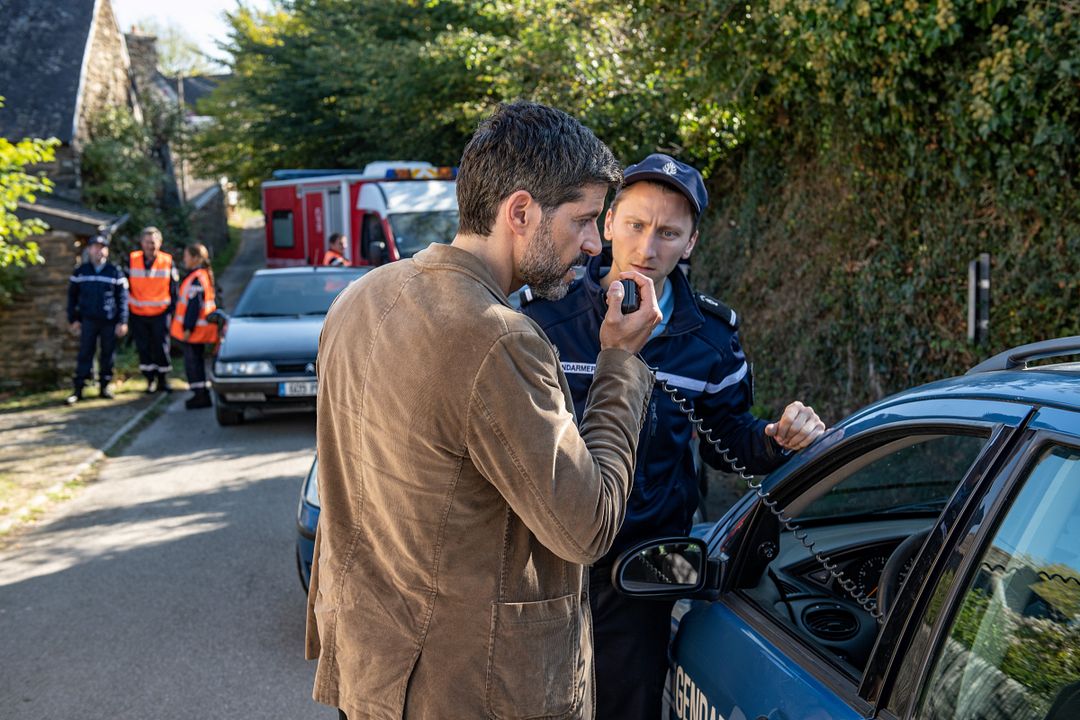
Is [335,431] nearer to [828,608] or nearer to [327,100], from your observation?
[828,608]

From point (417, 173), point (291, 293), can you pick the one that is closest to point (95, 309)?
point (291, 293)

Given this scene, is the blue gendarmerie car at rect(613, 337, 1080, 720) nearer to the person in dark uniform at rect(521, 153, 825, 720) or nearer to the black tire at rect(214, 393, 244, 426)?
the person in dark uniform at rect(521, 153, 825, 720)

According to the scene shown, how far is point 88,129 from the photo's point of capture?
74.1 feet

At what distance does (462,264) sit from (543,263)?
6.3 inches

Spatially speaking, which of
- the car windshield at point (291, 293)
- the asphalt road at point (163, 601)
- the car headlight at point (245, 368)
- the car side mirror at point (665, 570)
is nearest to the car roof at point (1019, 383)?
the car side mirror at point (665, 570)

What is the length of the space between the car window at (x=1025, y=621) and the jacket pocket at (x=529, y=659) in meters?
0.64

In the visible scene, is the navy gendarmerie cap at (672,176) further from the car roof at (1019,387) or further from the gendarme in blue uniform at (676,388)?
the car roof at (1019,387)

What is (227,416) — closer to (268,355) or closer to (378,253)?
(268,355)

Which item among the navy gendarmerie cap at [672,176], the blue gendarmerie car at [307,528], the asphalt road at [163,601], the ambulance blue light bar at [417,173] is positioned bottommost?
the asphalt road at [163,601]

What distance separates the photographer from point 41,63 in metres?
22.1

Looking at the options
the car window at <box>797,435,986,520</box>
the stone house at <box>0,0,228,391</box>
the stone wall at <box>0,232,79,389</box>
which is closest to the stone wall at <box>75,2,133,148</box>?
the stone house at <box>0,0,228,391</box>

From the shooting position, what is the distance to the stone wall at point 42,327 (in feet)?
54.1

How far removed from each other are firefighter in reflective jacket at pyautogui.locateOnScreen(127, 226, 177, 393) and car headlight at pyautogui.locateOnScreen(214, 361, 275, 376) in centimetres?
311

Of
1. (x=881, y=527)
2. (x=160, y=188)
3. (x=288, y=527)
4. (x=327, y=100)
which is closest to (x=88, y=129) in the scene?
(x=160, y=188)
